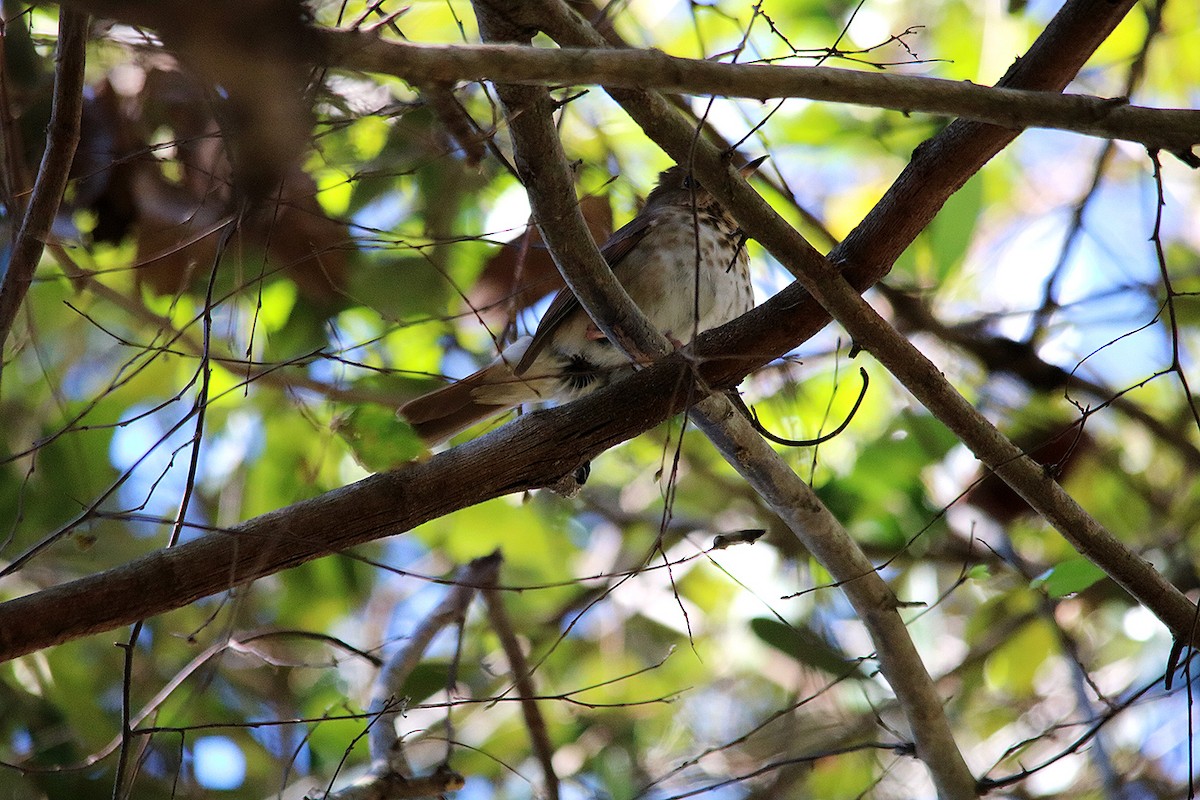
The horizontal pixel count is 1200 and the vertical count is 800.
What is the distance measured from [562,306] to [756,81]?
180 centimetres

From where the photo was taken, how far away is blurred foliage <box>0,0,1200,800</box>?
3572 mm

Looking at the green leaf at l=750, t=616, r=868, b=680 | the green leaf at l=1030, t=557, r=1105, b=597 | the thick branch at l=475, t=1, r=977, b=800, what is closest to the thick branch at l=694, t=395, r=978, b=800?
the thick branch at l=475, t=1, r=977, b=800

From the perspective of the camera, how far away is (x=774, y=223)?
2.18 meters

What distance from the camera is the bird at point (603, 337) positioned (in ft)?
11.8

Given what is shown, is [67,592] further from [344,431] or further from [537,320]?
[537,320]

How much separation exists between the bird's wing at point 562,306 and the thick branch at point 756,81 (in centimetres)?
160

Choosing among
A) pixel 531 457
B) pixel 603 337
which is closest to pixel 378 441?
pixel 531 457

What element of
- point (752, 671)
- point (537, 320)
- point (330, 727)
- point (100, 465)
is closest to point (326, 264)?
point (537, 320)

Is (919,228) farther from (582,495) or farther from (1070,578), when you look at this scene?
(582,495)

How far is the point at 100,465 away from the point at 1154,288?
4.22 m

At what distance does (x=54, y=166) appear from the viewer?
2350 millimetres

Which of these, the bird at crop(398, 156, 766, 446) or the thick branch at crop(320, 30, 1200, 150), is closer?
the thick branch at crop(320, 30, 1200, 150)

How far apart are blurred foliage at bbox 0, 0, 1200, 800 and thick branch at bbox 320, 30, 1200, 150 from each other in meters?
1.56

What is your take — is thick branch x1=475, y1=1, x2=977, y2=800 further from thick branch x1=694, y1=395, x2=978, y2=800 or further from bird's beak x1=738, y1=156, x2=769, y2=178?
bird's beak x1=738, y1=156, x2=769, y2=178
